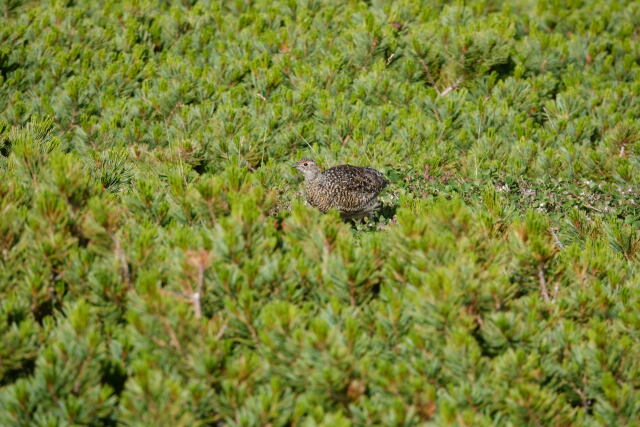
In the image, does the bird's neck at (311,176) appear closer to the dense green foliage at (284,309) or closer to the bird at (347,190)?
the bird at (347,190)

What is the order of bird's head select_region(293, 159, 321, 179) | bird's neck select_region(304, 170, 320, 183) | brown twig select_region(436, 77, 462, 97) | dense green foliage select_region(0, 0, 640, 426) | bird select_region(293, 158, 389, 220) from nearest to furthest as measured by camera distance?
dense green foliage select_region(0, 0, 640, 426)
bird select_region(293, 158, 389, 220)
bird's neck select_region(304, 170, 320, 183)
bird's head select_region(293, 159, 321, 179)
brown twig select_region(436, 77, 462, 97)

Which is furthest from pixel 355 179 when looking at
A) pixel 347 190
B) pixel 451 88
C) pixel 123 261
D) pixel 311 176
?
pixel 123 261

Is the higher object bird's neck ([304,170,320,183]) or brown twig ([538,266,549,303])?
brown twig ([538,266,549,303])

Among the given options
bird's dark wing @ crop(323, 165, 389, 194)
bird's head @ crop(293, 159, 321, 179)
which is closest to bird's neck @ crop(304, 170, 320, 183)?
bird's head @ crop(293, 159, 321, 179)

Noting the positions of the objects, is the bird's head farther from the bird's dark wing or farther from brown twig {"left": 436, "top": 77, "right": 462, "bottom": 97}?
brown twig {"left": 436, "top": 77, "right": 462, "bottom": 97}

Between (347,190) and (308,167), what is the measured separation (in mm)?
763

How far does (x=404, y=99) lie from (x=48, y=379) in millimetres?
6002

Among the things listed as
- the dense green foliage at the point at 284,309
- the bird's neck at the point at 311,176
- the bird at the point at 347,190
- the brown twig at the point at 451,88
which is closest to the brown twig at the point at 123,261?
the dense green foliage at the point at 284,309

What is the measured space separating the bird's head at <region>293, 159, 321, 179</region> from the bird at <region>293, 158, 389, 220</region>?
0.08 metres

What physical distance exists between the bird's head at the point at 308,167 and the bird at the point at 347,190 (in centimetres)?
8

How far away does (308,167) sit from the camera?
684cm

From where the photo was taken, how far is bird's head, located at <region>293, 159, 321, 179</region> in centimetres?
675

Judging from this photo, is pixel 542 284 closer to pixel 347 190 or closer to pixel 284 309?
pixel 284 309

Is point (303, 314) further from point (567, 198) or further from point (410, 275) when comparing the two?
point (567, 198)
